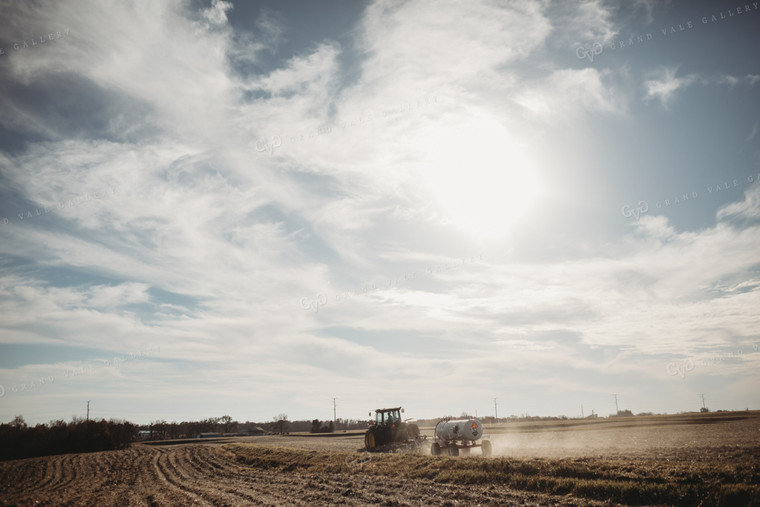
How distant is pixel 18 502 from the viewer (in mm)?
20578

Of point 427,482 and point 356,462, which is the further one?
point 356,462

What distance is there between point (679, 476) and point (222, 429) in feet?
512

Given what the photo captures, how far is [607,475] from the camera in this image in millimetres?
16234

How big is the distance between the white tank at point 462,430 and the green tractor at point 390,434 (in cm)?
344

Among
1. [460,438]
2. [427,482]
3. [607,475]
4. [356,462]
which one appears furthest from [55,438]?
[607,475]

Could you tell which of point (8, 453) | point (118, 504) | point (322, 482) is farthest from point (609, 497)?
point (8, 453)

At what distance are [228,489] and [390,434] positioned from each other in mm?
14940

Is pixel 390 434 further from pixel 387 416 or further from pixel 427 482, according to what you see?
pixel 427 482

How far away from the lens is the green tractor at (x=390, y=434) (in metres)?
33.2

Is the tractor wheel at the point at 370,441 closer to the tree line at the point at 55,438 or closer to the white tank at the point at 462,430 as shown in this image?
the white tank at the point at 462,430

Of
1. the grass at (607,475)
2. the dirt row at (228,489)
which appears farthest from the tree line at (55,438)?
the grass at (607,475)

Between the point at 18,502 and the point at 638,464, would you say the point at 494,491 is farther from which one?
the point at 18,502

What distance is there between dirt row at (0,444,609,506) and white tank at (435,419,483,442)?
9.32 meters

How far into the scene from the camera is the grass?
13375mm
